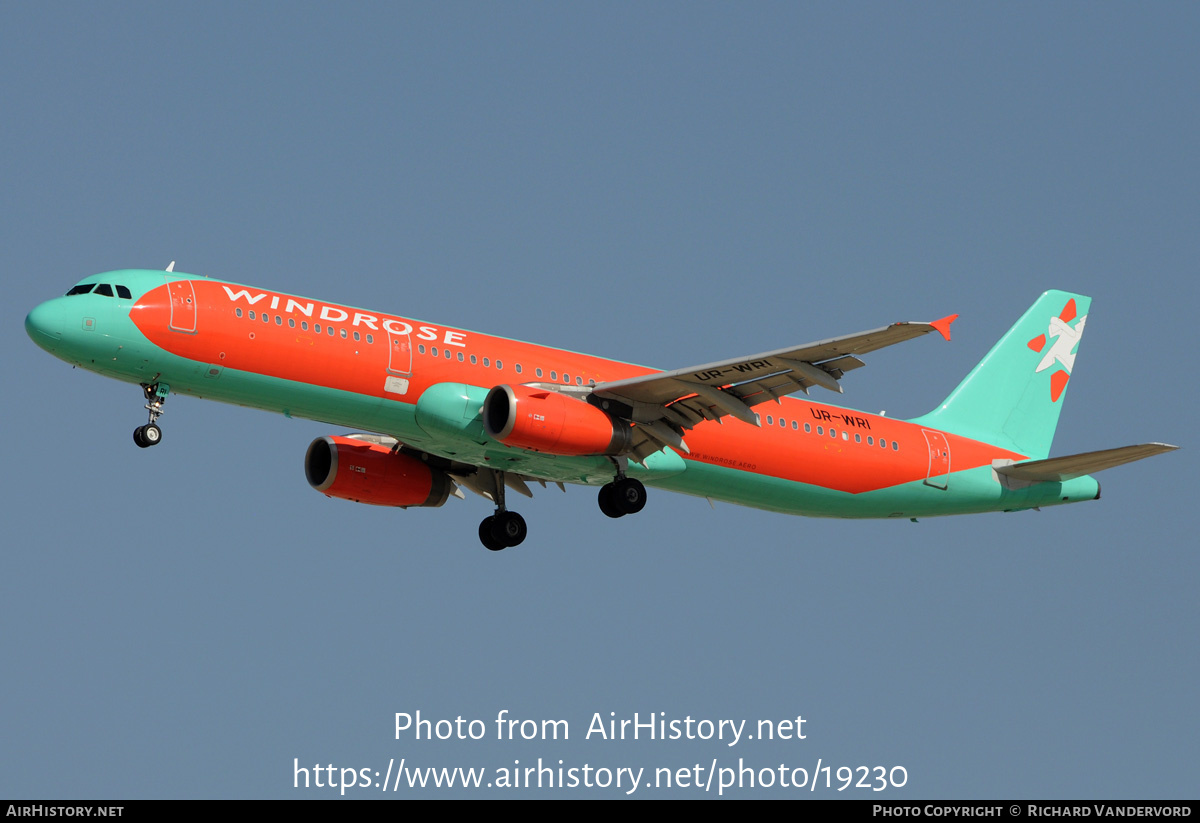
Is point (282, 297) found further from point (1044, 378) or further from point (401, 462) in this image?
point (1044, 378)

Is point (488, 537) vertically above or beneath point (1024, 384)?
beneath

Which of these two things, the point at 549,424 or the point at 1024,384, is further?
the point at 1024,384

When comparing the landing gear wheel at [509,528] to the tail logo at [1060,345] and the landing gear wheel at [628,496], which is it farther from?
the tail logo at [1060,345]

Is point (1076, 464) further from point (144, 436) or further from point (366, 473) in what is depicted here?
point (144, 436)

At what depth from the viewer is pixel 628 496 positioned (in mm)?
39781

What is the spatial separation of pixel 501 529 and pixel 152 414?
1062 cm

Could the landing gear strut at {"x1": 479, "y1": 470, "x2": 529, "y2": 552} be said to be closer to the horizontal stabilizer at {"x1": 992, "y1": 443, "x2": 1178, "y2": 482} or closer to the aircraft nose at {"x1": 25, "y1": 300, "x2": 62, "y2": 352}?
the aircraft nose at {"x1": 25, "y1": 300, "x2": 62, "y2": 352}

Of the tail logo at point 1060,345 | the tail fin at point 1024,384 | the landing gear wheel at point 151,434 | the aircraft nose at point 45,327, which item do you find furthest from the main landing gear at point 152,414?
the tail logo at point 1060,345

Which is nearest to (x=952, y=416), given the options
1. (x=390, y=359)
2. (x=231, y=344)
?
(x=390, y=359)

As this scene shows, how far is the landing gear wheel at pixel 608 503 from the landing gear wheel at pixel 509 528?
3.77 m

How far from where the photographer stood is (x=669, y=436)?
39.5m

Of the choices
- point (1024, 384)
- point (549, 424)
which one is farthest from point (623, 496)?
point (1024, 384)

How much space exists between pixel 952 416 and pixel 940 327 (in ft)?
49.4

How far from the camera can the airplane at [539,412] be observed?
117 feet
